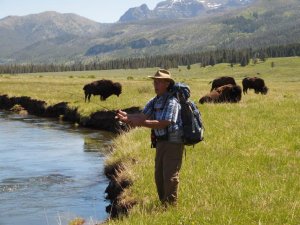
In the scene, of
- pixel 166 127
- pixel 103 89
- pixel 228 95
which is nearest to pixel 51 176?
pixel 166 127

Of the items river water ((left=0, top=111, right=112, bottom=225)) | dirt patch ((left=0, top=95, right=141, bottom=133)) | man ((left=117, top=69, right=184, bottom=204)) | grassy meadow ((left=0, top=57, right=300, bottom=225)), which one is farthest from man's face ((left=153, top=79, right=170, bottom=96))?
dirt patch ((left=0, top=95, right=141, bottom=133))

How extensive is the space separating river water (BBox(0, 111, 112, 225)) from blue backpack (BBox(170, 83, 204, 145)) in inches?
157

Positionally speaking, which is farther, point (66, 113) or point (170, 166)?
point (66, 113)

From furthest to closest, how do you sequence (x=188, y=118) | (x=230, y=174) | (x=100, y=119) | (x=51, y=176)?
(x=100, y=119), (x=51, y=176), (x=230, y=174), (x=188, y=118)

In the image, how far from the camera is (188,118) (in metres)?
10.1

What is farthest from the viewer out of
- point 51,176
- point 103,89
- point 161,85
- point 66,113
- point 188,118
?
point 103,89

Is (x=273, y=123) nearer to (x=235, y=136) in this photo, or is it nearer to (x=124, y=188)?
(x=235, y=136)

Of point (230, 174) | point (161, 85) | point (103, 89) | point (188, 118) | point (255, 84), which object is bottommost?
point (230, 174)

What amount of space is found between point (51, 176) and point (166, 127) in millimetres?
9548

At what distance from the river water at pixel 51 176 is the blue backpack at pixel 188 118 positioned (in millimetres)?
3985

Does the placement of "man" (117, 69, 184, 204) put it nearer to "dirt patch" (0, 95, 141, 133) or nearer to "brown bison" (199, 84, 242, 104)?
"dirt patch" (0, 95, 141, 133)

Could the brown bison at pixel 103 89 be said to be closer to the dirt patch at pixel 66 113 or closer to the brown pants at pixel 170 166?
the dirt patch at pixel 66 113

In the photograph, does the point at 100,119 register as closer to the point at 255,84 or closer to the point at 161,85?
the point at 255,84

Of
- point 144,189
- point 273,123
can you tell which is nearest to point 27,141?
point 273,123
